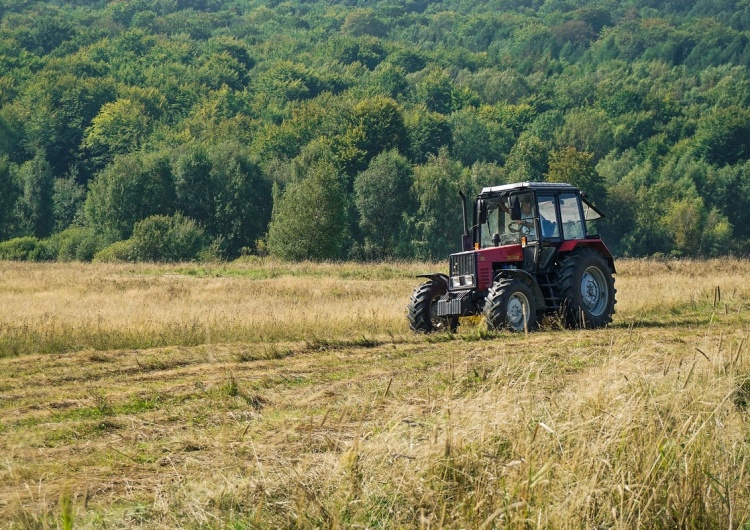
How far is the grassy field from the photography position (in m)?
5.63

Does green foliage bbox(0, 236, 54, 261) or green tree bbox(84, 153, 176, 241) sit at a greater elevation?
green tree bbox(84, 153, 176, 241)

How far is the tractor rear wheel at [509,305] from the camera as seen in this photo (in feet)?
48.0

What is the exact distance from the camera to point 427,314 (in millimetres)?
15945

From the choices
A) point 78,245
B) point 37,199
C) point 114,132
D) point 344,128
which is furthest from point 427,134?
point 78,245

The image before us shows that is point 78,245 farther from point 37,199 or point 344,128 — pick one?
point 344,128

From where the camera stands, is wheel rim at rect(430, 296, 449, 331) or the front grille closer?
the front grille

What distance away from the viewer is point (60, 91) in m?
96.3

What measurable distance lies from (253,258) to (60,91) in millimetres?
53573

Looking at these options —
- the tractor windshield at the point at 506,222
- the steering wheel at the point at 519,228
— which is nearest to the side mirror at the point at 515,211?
the tractor windshield at the point at 506,222

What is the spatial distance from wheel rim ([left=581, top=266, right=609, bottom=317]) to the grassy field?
204cm

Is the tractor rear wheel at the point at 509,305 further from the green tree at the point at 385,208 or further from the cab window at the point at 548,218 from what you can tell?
the green tree at the point at 385,208

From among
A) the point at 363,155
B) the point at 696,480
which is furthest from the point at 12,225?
the point at 696,480

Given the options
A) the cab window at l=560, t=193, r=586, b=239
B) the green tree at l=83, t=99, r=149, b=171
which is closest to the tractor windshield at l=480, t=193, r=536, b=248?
the cab window at l=560, t=193, r=586, b=239

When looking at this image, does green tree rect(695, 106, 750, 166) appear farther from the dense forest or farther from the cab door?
the cab door
